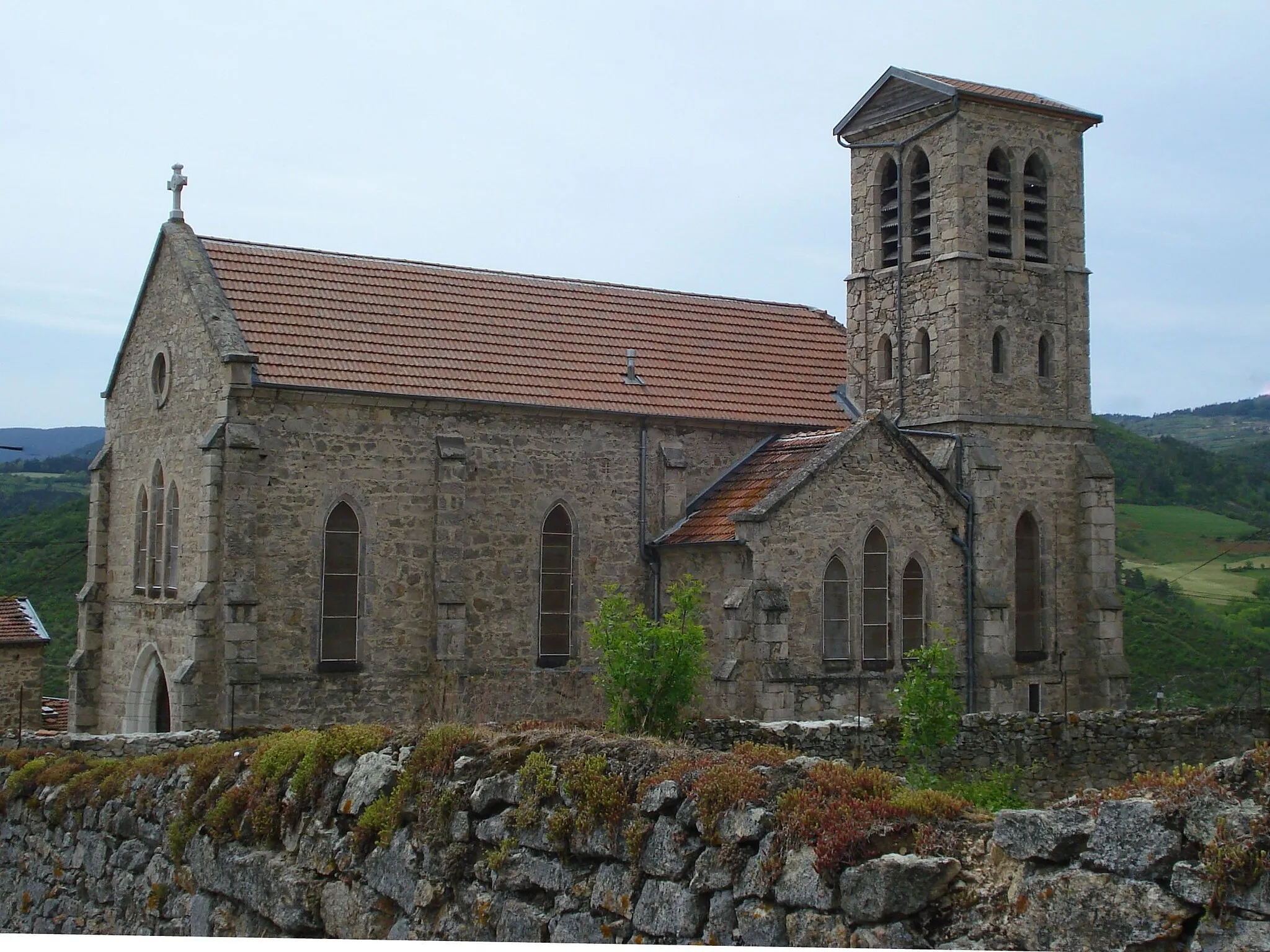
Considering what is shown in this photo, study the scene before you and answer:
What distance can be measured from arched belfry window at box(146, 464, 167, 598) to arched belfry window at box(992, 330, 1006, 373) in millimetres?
15249

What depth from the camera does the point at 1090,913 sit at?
20.2ft

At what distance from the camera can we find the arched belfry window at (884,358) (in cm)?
2688

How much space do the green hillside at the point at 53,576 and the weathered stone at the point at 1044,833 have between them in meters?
31.5

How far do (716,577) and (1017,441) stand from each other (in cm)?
675

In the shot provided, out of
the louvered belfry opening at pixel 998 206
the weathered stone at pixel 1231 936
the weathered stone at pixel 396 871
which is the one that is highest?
the louvered belfry opening at pixel 998 206

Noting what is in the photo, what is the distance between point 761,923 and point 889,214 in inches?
851

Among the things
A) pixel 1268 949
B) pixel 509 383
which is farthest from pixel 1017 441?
pixel 1268 949

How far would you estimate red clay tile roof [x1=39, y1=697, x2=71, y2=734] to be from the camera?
26625mm

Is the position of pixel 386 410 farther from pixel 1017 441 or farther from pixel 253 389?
pixel 1017 441

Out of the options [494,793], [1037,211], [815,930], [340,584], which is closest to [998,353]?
[1037,211]

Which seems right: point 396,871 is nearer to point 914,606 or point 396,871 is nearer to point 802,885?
point 802,885

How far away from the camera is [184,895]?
433 inches

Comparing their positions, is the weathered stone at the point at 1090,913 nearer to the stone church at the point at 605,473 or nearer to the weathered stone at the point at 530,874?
the weathered stone at the point at 530,874

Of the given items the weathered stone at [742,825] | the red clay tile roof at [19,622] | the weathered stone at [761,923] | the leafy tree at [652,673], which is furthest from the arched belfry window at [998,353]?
the red clay tile roof at [19,622]
